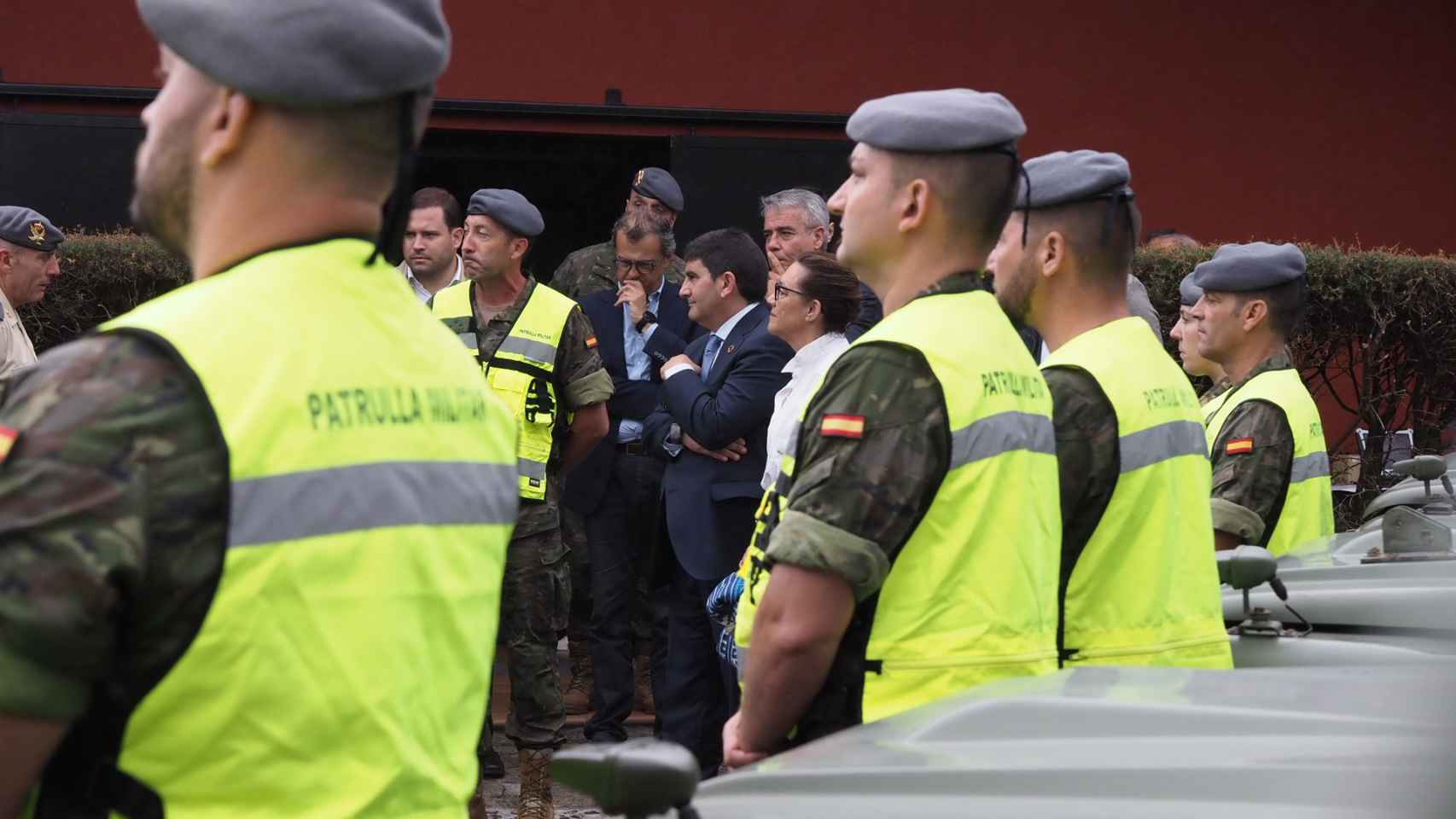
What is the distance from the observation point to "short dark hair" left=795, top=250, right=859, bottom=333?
19.3 ft

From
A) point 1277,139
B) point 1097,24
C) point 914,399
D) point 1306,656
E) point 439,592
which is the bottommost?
point 1306,656

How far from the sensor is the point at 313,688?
1.88 m

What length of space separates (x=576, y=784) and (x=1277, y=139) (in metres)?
11.5

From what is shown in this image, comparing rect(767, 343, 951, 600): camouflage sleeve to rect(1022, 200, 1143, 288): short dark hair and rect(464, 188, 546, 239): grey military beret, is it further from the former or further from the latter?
rect(464, 188, 546, 239): grey military beret

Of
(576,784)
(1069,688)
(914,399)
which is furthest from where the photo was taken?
(914,399)

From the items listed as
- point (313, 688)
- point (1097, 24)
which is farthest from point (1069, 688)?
point (1097, 24)

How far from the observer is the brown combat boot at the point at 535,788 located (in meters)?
6.35

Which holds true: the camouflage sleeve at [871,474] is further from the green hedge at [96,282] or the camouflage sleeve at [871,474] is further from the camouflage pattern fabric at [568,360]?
the green hedge at [96,282]

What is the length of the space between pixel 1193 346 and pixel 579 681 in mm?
3424

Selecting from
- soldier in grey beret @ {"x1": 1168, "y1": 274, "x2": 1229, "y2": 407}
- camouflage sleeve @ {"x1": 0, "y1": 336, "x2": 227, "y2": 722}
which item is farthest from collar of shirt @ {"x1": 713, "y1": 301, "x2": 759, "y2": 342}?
camouflage sleeve @ {"x1": 0, "y1": 336, "x2": 227, "y2": 722}

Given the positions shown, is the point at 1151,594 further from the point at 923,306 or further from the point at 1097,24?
the point at 1097,24

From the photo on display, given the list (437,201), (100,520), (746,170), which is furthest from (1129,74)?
(100,520)

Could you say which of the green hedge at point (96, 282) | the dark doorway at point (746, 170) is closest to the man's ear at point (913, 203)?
the green hedge at point (96, 282)

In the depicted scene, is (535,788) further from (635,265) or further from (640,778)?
(640,778)
